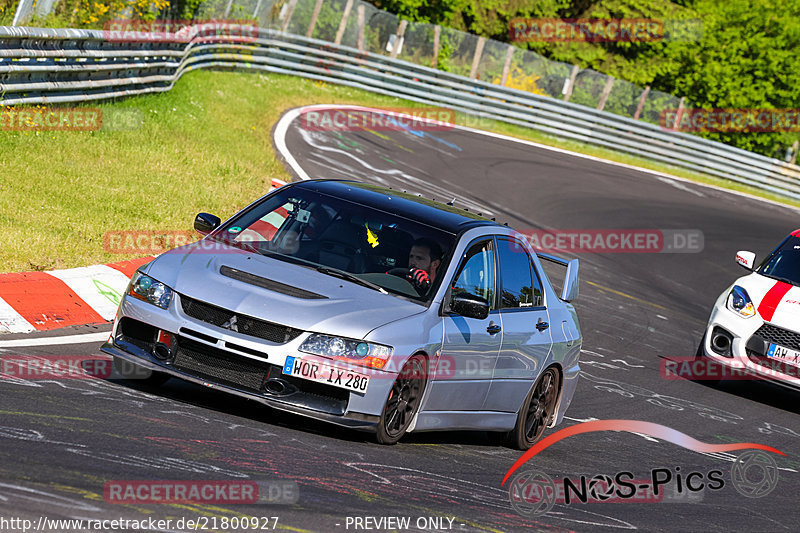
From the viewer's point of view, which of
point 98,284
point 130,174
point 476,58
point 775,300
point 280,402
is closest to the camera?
point 280,402

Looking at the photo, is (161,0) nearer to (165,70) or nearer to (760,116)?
(165,70)

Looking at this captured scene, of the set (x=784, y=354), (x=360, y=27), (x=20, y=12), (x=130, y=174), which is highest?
(x=360, y=27)

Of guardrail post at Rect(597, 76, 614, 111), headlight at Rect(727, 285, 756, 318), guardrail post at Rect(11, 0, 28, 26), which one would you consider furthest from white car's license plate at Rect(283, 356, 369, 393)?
guardrail post at Rect(597, 76, 614, 111)

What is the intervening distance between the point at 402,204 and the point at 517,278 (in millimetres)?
1025

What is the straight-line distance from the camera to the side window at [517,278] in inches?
343

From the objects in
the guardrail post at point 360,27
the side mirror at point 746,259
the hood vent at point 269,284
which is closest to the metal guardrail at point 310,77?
the guardrail post at point 360,27

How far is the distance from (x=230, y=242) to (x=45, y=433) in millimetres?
2464

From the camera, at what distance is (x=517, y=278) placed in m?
8.90

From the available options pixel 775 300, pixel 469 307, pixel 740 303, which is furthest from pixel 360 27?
pixel 469 307

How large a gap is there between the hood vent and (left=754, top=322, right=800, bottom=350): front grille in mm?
6731

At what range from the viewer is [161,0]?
980 inches

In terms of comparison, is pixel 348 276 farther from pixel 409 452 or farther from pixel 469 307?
pixel 409 452

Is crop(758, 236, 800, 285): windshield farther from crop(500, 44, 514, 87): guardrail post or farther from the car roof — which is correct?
crop(500, 44, 514, 87): guardrail post

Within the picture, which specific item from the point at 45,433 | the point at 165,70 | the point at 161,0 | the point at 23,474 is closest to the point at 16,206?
the point at 45,433
